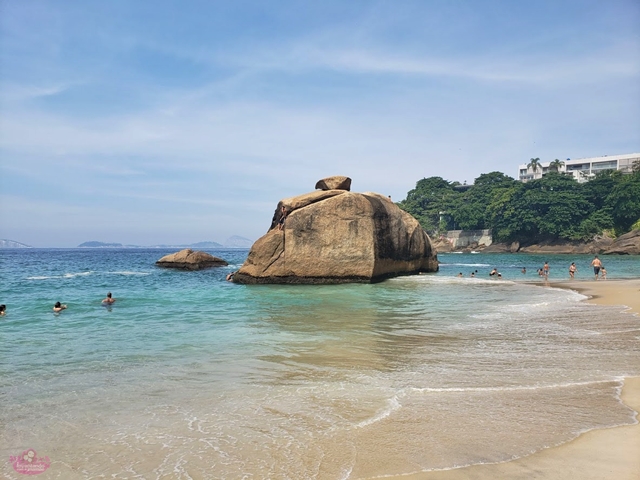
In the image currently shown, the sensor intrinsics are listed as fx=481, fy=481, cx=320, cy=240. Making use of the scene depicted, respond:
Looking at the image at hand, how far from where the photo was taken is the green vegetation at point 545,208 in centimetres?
8250

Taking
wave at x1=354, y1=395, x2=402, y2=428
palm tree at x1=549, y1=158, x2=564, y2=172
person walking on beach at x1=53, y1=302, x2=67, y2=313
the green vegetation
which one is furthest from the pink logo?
palm tree at x1=549, y1=158, x2=564, y2=172

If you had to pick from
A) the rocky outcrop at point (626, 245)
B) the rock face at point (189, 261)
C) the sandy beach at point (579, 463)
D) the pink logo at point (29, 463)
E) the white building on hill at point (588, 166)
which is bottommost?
the pink logo at point (29, 463)

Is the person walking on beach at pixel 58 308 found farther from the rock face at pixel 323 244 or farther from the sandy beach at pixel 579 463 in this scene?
the sandy beach at pixel 579 463

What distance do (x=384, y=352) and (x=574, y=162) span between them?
407ft

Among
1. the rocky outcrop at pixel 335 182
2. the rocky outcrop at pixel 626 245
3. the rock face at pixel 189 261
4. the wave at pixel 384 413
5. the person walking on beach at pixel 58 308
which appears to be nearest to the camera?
the wave at pixel 384 413

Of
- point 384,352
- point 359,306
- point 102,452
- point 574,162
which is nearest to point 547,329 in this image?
point 384,352

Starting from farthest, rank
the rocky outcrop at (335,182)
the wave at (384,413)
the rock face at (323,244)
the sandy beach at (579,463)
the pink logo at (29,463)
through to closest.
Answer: the rocky outcrop at (335,182) < the rock face at (323,244) < the wave at (384,413) < the pink logo at (29,463) < the sandy beach at (579,463)

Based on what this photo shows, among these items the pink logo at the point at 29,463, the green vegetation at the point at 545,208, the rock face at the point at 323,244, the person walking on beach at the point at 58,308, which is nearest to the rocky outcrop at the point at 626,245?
the green vegetation at the point at 545,208

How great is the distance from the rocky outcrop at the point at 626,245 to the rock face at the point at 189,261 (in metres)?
62.0

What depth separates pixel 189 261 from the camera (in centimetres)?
4481

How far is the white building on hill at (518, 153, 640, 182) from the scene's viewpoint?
10638 cm

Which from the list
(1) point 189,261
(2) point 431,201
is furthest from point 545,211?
(1) point 189,261

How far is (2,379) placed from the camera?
25.6 ft

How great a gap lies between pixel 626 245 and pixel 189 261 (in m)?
65.6
